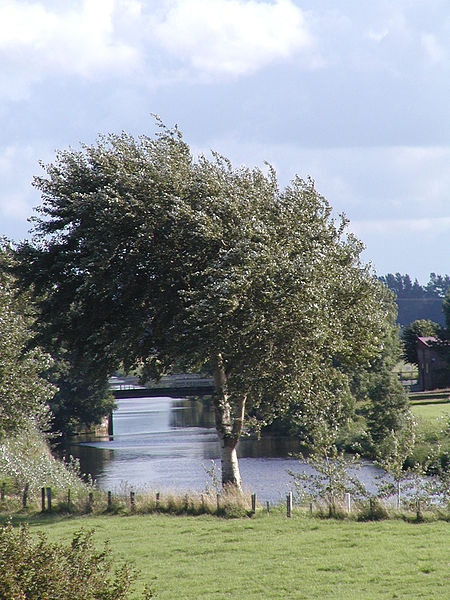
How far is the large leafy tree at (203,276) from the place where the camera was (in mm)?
25844

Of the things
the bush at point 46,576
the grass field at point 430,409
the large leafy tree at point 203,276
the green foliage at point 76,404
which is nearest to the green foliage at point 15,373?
the large leafy tree at point 203,276

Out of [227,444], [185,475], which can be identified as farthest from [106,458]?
[227,444]

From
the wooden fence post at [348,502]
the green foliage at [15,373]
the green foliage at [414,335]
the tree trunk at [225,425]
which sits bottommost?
the wooden fence post at [348,502]

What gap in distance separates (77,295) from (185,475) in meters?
24.1

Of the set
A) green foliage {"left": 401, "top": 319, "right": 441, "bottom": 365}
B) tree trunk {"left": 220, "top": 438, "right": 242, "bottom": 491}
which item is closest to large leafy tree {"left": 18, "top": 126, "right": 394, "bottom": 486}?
tree trunk {"left": 220, "top": 438, "right": 242, "bottom": 491}

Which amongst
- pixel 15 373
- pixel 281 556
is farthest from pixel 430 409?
pixel 281 556

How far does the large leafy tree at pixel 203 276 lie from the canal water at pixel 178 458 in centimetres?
432

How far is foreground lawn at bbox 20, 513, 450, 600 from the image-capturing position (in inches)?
622

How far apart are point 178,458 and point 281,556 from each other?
41.8m

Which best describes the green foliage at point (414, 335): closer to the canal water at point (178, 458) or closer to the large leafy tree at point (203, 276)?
the canal water at point (178, 458)

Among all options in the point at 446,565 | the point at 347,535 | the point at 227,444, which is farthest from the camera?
the point at 227,444

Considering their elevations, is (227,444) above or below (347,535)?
above

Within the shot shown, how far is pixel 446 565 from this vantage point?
55.5 ft

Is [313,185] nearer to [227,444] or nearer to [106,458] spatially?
[227,444]
